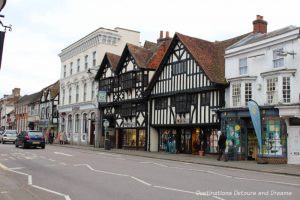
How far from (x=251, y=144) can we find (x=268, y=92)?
4078 mm

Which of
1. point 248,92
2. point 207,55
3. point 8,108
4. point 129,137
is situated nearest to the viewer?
point 248,92

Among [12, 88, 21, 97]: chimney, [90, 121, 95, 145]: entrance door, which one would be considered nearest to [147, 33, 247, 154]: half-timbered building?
[90, 121, 95, 145]: entrance door

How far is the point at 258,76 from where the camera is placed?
1013 inches

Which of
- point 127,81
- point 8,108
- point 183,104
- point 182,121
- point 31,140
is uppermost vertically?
point 127,81

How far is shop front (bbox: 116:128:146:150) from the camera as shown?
122ft

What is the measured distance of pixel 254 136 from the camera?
87.8 ft

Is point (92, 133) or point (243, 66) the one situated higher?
point (243, 66)

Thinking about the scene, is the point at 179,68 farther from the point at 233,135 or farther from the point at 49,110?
the point at 49,110

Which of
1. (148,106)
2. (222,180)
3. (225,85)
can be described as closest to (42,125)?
(148,106)

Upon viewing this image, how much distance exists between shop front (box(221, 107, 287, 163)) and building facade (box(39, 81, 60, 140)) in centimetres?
3745

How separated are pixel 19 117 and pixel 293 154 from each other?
220 feet

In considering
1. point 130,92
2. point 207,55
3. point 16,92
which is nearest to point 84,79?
point 130,92

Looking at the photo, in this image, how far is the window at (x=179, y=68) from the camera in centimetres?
3183

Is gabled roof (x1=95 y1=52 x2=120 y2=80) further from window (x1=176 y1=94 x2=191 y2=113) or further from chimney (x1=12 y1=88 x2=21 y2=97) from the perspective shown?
chimney (x1=12 y1=88 x2=21 y2=97)
